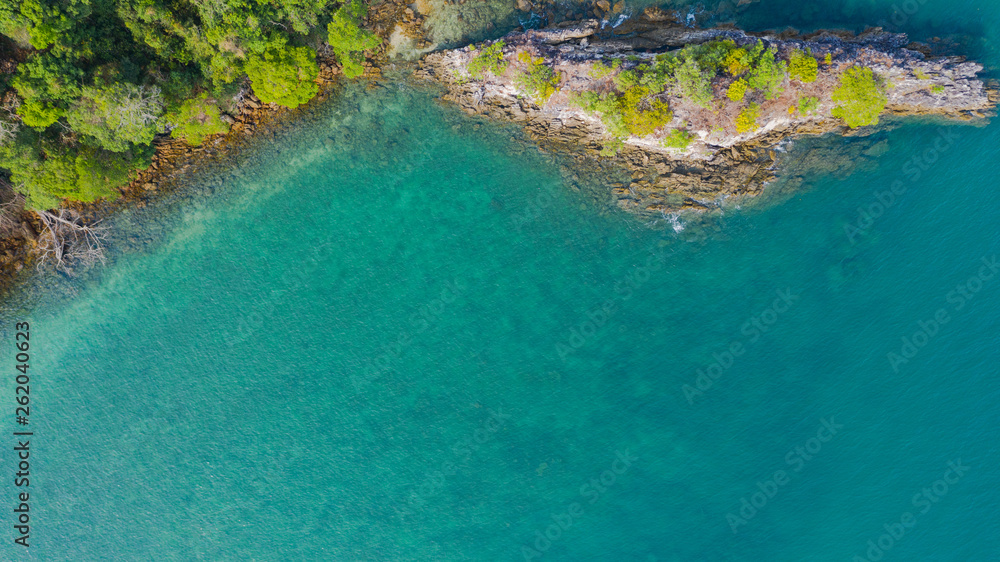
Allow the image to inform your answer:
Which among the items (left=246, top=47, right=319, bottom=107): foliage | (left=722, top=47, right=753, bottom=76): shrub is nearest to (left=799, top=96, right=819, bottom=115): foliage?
(left=722, top=47, right=753, bottom=76): shrub

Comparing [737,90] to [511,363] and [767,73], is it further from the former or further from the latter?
[511,363]

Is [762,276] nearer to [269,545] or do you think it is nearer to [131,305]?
[269,545]

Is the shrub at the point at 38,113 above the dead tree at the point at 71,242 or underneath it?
above

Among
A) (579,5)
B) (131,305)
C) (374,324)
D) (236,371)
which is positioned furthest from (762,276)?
(131,305)
